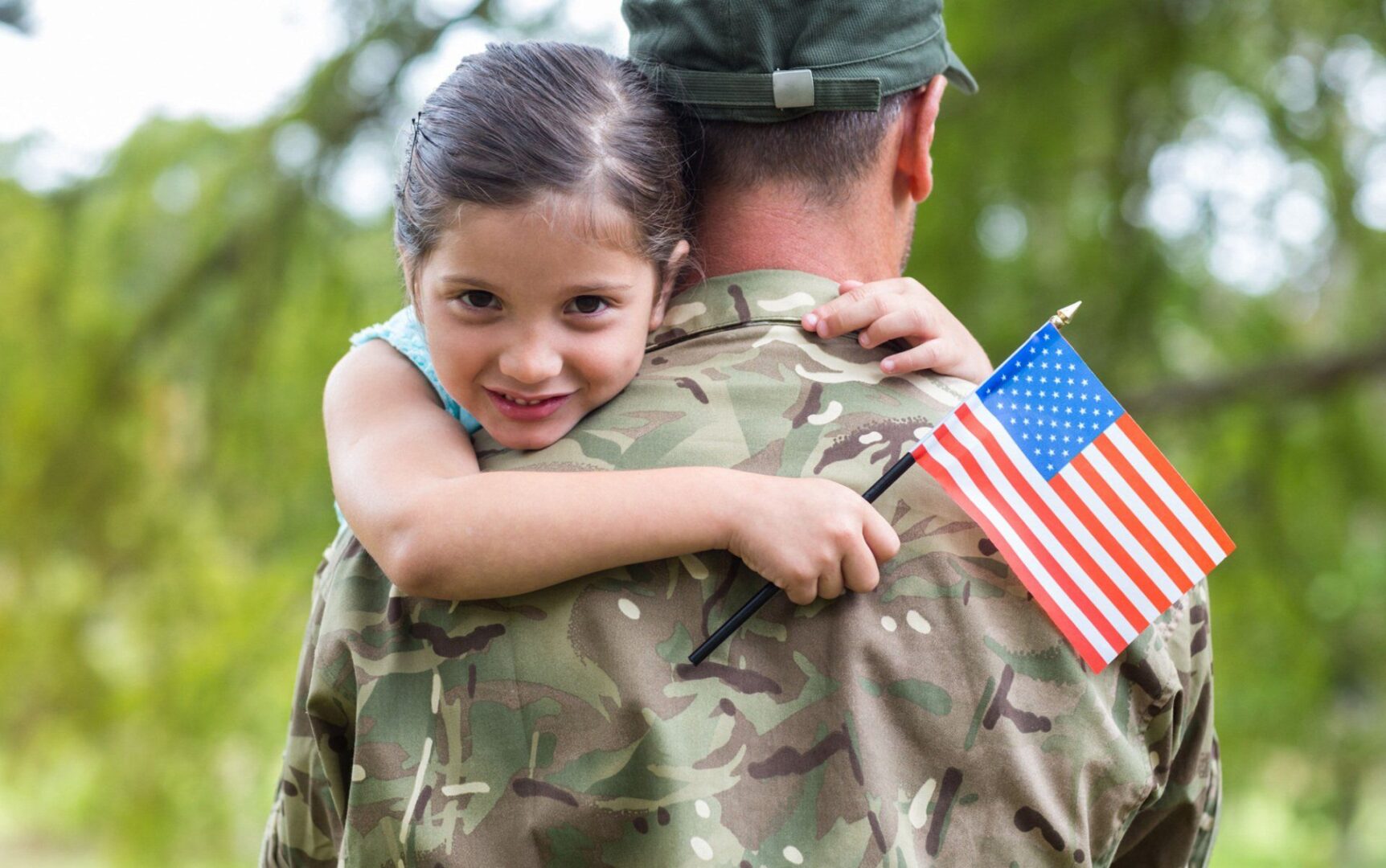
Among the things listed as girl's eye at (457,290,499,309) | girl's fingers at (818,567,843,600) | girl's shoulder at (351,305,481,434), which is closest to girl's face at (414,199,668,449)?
girl's eye at (457,290,499,309)

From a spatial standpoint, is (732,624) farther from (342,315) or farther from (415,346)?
(342,315)

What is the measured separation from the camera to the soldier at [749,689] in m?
1.51

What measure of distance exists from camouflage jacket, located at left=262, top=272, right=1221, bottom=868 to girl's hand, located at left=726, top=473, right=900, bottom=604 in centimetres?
5

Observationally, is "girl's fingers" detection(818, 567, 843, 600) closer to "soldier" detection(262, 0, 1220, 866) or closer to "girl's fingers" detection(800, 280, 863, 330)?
"soldier" detection(262, 0, 1220, 866)

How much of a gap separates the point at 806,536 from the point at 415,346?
2.13ft

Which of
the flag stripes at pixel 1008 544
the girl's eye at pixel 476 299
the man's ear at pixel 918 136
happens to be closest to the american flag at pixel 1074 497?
the flag stripes at pixel 1008 544

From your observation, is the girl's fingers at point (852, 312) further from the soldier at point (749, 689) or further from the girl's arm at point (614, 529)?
the girl's arm at point (614, 529)

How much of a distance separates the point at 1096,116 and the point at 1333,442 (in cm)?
140

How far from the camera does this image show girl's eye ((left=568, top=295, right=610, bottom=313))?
65.1 inches

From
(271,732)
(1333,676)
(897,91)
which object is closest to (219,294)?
(271,732)

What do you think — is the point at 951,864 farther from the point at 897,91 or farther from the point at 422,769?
the point at 897,91

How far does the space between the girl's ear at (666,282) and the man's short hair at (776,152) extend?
105mm

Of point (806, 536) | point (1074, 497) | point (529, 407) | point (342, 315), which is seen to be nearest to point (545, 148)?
point (529, 407)

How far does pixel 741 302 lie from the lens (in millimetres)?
1729
